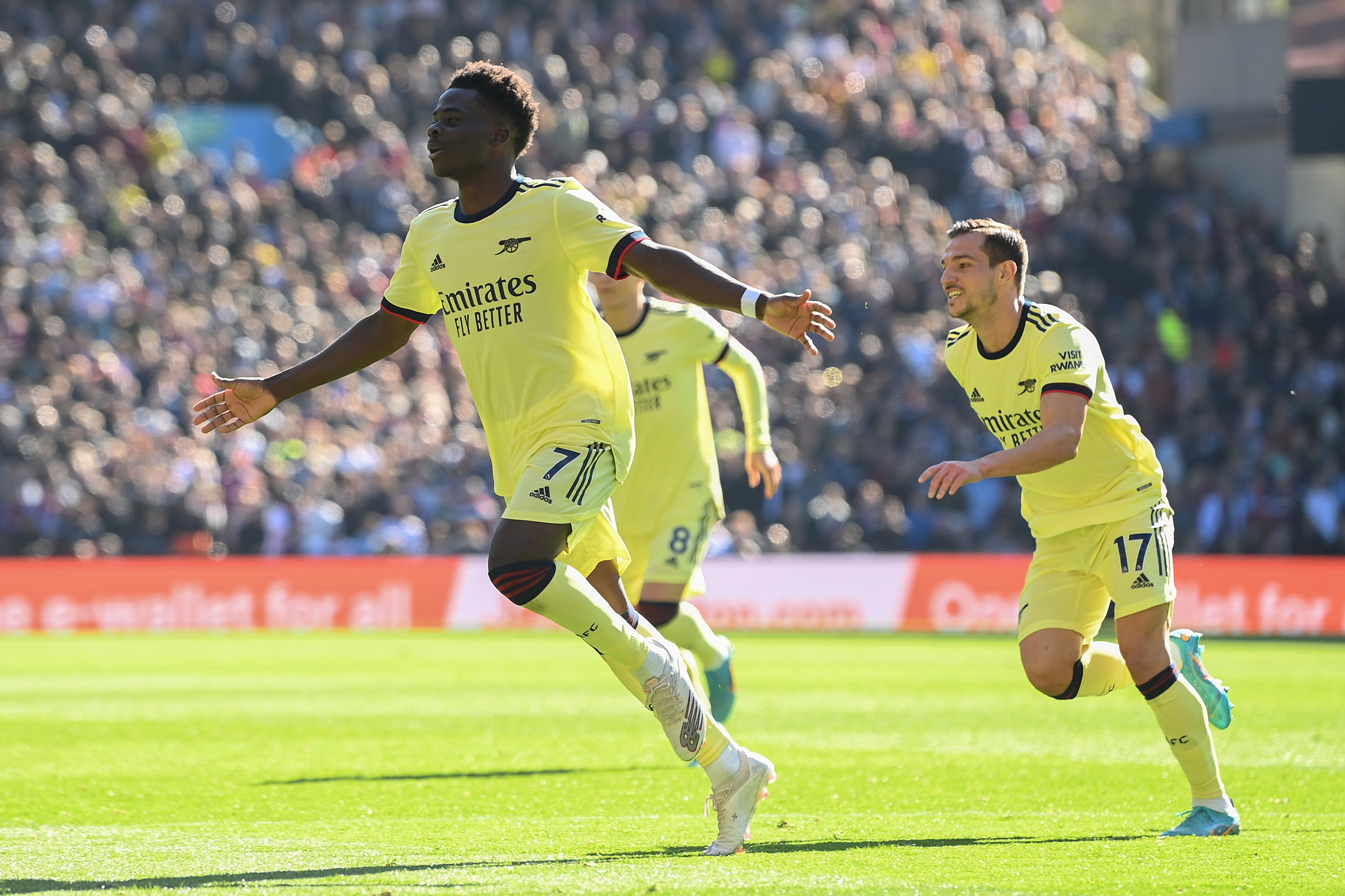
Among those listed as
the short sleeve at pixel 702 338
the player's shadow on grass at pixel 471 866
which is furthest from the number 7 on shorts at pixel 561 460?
the short sleeve at pixel 702 338

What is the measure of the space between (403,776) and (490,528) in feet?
49.8

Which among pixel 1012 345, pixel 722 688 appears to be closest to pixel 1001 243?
pixel 1012 345

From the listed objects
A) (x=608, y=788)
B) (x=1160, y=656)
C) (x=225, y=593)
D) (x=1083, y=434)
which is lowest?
(x=225, y=593)

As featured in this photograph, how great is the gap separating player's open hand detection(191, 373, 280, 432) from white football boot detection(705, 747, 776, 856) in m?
2.21

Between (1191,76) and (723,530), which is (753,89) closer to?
(1191,76)

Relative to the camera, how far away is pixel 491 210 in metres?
6.74

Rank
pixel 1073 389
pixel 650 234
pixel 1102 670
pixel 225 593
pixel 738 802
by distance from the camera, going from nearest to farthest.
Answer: pixel 738 802 → pixel 1073 389 → pixel 1102 670 → pixel 225 593 → pixel 650 234

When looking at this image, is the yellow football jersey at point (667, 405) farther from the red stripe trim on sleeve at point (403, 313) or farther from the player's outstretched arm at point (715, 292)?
the player's outstretched arm at point (715, 292)

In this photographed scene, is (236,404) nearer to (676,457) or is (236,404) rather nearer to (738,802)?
(738,802)

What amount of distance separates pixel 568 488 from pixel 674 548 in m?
3.76

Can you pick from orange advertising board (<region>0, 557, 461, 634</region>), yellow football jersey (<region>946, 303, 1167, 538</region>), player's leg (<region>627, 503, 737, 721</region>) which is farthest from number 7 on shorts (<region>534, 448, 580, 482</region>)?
orange advertising board (<region>0, 557, 461, 634</region>)

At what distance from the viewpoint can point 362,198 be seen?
28.4 m

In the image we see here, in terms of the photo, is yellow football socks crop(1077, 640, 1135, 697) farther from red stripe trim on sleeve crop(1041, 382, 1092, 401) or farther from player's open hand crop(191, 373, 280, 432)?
player's open hand crop(191, 373, 280, 432)

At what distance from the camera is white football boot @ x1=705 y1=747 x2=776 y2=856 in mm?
6426
